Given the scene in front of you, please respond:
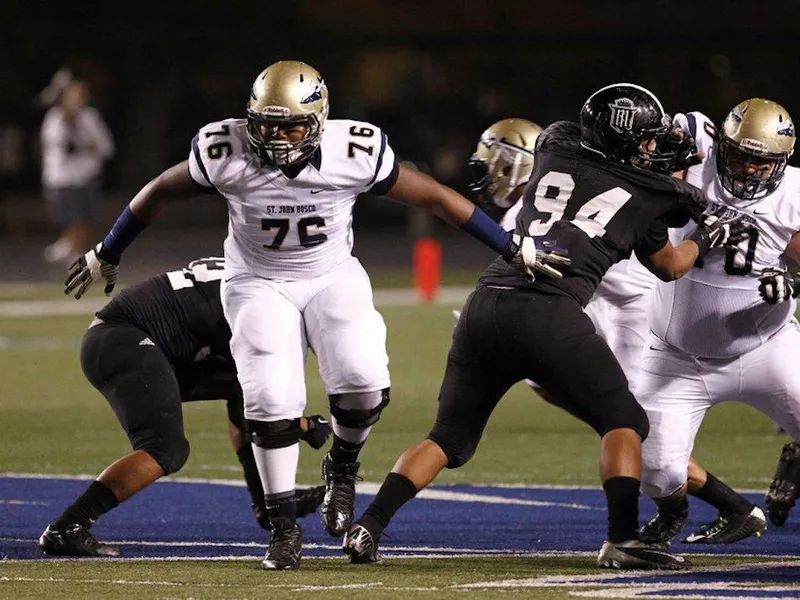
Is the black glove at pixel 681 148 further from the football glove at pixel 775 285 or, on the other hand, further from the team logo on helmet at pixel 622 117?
the football glove at pixel 775 285

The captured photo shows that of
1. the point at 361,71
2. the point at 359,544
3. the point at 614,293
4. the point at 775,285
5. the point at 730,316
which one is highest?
the point at 775,285

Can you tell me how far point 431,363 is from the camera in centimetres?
1353

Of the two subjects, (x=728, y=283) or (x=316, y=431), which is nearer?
(x=728, y=283)

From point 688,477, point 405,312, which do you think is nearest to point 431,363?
point 405,312

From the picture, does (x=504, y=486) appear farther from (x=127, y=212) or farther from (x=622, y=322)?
(x=127, y=212)

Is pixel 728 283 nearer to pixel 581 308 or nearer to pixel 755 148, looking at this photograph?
pixel 755 148

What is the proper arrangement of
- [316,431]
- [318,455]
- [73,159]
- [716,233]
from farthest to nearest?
[73,159]
[318,455]
[316,431]
[716,233]

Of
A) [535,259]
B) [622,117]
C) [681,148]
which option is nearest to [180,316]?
[535,259]

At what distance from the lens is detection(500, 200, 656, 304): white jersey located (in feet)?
25.7

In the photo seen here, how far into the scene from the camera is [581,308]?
6.19m

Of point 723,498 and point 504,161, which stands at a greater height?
point 504,161

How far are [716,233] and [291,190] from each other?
4.66ft

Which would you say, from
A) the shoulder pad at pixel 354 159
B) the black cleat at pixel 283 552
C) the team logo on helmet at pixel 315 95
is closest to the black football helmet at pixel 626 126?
the shoulder pad at pixel 354 159

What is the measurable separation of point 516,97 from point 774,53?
10.9 ft
